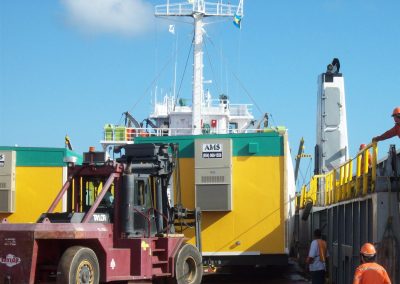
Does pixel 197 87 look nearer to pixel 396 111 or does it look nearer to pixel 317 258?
pixel 317 258

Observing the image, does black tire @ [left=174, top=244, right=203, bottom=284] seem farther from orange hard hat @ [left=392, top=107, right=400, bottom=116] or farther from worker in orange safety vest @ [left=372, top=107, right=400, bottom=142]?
orange hard hat @ [left=392, top=107, right=400, bottom=116]

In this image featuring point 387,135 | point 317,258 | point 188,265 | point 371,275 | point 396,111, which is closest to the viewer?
point 371,275

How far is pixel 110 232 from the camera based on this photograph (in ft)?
39.6

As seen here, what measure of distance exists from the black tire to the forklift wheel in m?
2.65

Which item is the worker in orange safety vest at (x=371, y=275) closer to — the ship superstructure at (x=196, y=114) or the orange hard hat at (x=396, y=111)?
the orange hard hat at (x=396, y=111)

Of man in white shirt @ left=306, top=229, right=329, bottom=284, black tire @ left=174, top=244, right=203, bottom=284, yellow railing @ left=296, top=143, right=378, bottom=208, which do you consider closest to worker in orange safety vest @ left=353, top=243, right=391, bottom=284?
yellow railing @ left=296, top=143, right=378, bottom=208

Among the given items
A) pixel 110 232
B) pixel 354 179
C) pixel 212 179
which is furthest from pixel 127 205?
pixel 212 179

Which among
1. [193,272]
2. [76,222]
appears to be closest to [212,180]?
[193,272]

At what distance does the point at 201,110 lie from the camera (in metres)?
31.7

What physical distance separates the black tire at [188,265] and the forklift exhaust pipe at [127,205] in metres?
1.87

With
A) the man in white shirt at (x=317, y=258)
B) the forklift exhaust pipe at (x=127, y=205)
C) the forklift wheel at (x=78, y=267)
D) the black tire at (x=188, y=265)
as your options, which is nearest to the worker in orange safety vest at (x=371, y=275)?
the forklift wheel at (x=78, y=267)

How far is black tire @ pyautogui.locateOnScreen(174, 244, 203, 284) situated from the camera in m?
13.7

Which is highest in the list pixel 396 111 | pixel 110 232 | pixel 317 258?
pixel 396 111

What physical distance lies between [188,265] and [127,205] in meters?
2.75
